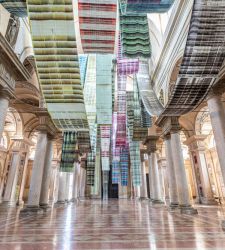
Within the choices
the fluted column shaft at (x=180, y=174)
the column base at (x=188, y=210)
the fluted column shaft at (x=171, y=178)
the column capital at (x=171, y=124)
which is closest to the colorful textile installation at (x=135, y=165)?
the fluted column shaft at (x=171, y=178)

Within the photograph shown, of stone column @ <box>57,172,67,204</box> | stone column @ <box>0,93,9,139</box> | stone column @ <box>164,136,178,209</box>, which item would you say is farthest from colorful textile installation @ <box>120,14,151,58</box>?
stone column @ <box>57,172,67,204</box>

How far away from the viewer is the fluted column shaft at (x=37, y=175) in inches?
385

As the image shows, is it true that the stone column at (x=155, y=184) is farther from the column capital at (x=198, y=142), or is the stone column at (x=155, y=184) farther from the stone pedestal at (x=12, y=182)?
the stone pedestal at (x=12, y=182)

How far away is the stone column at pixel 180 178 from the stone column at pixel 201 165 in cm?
780

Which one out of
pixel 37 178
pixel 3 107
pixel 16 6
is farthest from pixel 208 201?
pixel 16 6

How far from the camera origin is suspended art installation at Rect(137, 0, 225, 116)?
3.10m

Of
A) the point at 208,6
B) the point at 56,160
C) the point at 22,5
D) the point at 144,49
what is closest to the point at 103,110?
the point at 144,49

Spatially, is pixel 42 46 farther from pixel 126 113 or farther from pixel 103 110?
pixel 126 113

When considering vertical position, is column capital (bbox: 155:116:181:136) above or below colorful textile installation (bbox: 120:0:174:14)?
below

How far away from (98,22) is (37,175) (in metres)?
8.27

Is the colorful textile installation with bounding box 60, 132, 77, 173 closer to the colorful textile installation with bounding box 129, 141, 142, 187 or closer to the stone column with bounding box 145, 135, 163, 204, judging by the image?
the colorful textile installation with bounding box 129, 141, 142, 187

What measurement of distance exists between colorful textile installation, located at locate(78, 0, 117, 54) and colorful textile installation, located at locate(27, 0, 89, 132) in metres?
1.58

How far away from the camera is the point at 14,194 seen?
55.9 ft

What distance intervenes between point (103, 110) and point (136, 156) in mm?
5660
